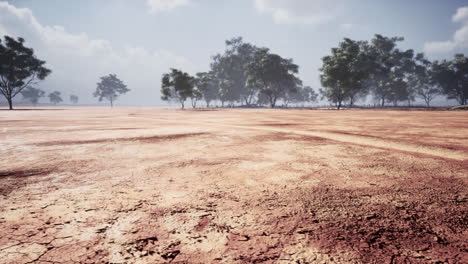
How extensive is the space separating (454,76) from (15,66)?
302ft

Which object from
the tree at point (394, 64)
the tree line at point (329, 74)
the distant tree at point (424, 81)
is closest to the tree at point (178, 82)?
the tree line at point (329, 74)

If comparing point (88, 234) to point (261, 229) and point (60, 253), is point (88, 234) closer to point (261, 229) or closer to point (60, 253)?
point (60, 253)

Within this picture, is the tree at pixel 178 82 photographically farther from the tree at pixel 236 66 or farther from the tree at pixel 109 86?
the tree at pixel 109 86

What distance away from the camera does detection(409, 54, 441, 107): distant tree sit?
2291 inches

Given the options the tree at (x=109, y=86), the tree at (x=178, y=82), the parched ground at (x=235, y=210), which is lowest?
the parched ground at (x=235, y=210)

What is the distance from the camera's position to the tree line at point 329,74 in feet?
136

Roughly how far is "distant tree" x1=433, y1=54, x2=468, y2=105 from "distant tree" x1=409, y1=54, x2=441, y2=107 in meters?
1.89

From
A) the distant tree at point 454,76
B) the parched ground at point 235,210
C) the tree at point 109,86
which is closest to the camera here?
the parched ground at point 235,210

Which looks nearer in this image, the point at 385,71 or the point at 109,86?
the point at 385,71

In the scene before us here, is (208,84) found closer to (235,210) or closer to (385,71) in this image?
(385,71)

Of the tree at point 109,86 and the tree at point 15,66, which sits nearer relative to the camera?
the tree at point 15,66

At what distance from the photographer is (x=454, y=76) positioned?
2045 inches

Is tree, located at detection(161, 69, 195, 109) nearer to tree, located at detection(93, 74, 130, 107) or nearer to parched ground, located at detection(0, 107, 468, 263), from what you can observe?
parched ground, located at detection(0, 107, 468, 263)

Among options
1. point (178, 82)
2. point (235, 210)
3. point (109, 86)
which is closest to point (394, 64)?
point (178, 82)
